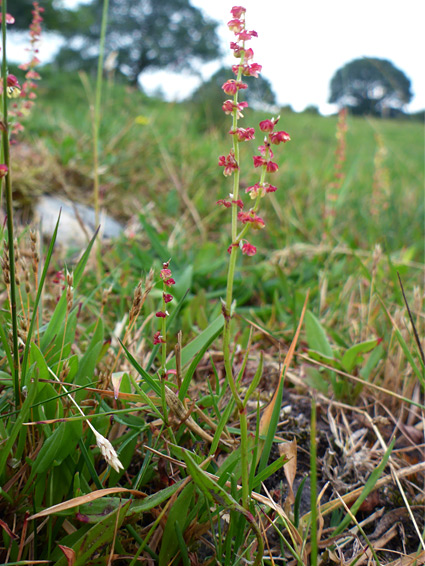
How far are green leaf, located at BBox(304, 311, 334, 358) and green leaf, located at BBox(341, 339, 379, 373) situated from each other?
0.05 m

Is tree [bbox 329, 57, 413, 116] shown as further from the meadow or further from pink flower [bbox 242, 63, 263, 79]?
pink flower [bbox 242, 63, 263, 79]

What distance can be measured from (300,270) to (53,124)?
2.85m

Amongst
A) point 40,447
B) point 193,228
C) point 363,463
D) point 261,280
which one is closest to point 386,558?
point 363,463

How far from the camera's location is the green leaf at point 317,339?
52.6 inches

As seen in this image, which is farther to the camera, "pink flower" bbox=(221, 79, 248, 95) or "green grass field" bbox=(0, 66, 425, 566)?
"green grass field" bbox=(0, 66, 425, 566)

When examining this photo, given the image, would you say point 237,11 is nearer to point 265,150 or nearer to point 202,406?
point 265,150

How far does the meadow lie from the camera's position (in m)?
0.76

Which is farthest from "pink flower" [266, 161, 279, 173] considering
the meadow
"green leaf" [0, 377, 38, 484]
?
"green leaf" [0, 377, 38, 484]

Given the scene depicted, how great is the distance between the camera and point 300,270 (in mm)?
2186

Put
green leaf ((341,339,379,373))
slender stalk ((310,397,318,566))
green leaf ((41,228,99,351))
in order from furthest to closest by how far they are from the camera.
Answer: green leaf ((341,339,379,373)), green leaf ((41,228,99,351)), slender stalk ((310,397,318,566))

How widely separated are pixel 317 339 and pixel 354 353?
0.13 m

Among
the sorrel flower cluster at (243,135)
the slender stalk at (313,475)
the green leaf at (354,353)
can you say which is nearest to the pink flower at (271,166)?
the sorrel flower cluster at (243,135)

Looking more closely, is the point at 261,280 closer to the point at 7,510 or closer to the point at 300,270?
the point at 300,270

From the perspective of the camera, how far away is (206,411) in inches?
41.7
